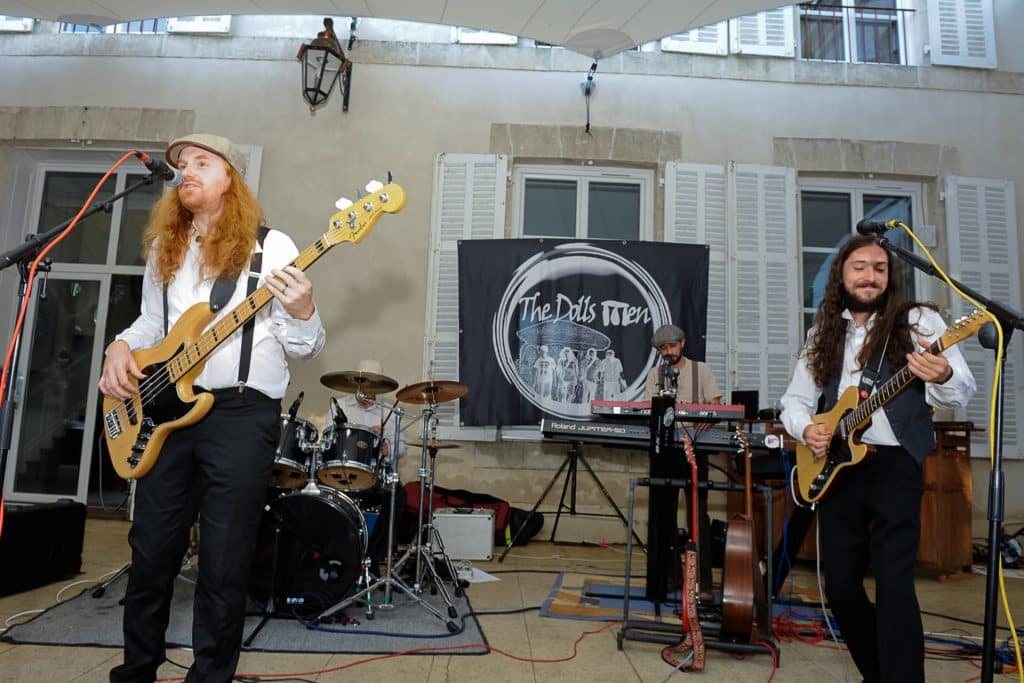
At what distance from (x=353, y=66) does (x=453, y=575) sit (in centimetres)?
439

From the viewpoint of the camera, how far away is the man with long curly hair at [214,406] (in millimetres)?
1727

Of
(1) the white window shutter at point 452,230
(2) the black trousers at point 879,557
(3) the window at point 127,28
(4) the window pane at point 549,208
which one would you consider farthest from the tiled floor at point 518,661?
(3) the window at point 127,28

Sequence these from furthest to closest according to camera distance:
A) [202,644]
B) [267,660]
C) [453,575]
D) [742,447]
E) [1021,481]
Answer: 1. [1021,481]
2. [453,575]
3. [742,447]
4. [267,660]
5. [202,644]

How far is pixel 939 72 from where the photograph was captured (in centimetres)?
609

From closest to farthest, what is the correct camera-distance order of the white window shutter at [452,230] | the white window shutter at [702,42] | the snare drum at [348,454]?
the snare drum at [348,454]
the white window shutter at [452,230]
the white window shutter at [702,42]

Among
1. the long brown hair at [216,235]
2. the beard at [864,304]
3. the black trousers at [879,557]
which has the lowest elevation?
the black trousers at [879,557]

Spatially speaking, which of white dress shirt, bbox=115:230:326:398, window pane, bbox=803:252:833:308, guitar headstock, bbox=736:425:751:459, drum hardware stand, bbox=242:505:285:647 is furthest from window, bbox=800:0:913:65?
white dress shirt, bbox=115:230:326:398

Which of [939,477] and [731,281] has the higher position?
[731,281]

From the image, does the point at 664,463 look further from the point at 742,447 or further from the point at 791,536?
the point at 791,536

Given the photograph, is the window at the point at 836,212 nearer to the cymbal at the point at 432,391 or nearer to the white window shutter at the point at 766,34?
the white window shutter at the point at 766,34

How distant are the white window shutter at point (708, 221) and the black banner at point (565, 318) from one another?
141 mm

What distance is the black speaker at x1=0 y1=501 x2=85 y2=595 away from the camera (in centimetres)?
335

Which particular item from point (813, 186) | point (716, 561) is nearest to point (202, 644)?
point (716, 561)

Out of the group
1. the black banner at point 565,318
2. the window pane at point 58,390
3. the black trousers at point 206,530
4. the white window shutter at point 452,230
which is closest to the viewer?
the black trousers at point 206,530
